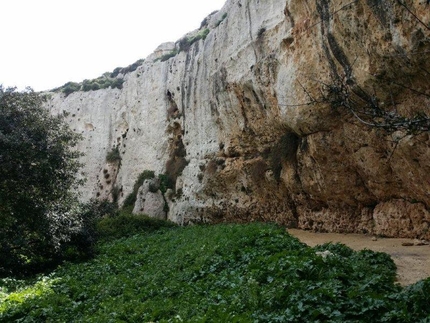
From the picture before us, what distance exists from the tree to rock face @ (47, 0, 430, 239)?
9.58 meters

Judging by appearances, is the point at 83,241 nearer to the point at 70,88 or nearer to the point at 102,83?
the point at 102,83

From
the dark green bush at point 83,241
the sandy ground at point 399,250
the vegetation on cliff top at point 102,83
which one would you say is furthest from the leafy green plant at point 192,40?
the sandy ground at point 399,250

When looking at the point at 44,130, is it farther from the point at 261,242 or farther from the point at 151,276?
the point at 261,242

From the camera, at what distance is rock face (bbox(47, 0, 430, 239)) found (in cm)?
1162

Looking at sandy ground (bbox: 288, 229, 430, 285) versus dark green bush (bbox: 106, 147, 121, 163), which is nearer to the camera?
→ sandy ground (bbox: 288, 229, 430, 285)

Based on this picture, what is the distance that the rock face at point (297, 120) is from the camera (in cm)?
1162

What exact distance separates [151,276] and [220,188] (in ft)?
48.5

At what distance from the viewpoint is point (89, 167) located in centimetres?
4119

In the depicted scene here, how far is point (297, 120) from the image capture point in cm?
1667

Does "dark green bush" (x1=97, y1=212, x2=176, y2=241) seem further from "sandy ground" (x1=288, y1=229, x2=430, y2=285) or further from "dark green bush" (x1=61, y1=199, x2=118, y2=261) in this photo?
"sandy ground" (x1=288, y1=229, x2=430, y2=285)

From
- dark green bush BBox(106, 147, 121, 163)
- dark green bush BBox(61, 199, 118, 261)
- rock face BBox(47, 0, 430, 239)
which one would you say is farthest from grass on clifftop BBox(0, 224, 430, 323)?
dark green bush BBox(106, 147, 121, 163)

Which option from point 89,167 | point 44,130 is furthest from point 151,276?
point 89,167

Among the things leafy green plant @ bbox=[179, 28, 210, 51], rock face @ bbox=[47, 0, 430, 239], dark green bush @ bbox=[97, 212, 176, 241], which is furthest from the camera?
leafy green plant @ bbox=[179, 28, 210, 51]

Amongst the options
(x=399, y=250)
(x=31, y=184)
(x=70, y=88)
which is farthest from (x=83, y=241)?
(x=70, y=88)
